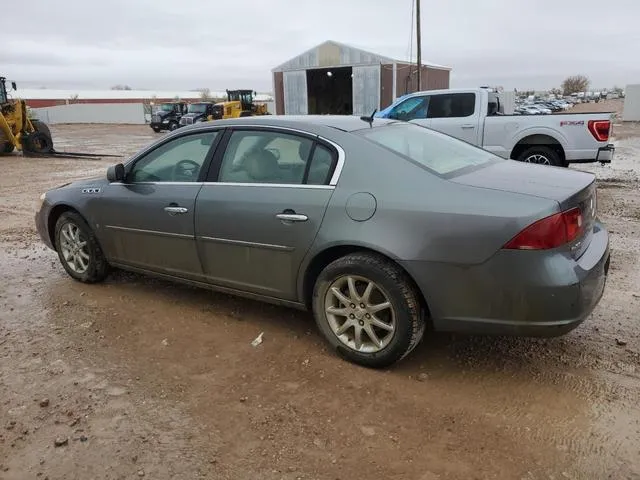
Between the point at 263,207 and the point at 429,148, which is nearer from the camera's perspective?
the point at 263,207

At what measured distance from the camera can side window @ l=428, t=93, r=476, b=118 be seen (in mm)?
9750

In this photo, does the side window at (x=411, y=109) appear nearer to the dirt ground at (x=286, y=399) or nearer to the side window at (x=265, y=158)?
the dirt ground at (x=286, y=399)

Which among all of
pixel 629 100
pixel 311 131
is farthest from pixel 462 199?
pixel 629 100

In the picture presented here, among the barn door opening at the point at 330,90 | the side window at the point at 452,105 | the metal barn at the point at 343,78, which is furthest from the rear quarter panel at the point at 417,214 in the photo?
the barn door opening at the point at 330,90

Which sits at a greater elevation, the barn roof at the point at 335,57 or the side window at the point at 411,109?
the barn roof at the point at 335,57

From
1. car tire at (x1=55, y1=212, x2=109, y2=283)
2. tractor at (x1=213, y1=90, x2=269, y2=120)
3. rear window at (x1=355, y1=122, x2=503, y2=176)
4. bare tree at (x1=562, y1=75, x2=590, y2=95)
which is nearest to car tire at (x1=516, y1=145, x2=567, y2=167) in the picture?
rear window at (x1=355, y1=122, x2=503, y2=176)

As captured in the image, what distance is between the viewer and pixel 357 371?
3293 millimetres

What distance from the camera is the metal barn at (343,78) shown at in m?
28.5

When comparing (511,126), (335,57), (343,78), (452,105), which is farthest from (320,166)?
(343,78)

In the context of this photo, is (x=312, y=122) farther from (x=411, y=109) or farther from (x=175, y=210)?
(x=411, y=109)

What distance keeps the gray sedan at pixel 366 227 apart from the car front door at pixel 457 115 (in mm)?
5948

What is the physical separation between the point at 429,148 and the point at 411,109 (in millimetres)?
7023

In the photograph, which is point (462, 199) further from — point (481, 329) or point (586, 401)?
point (586, 401)

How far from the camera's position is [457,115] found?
984 cm
